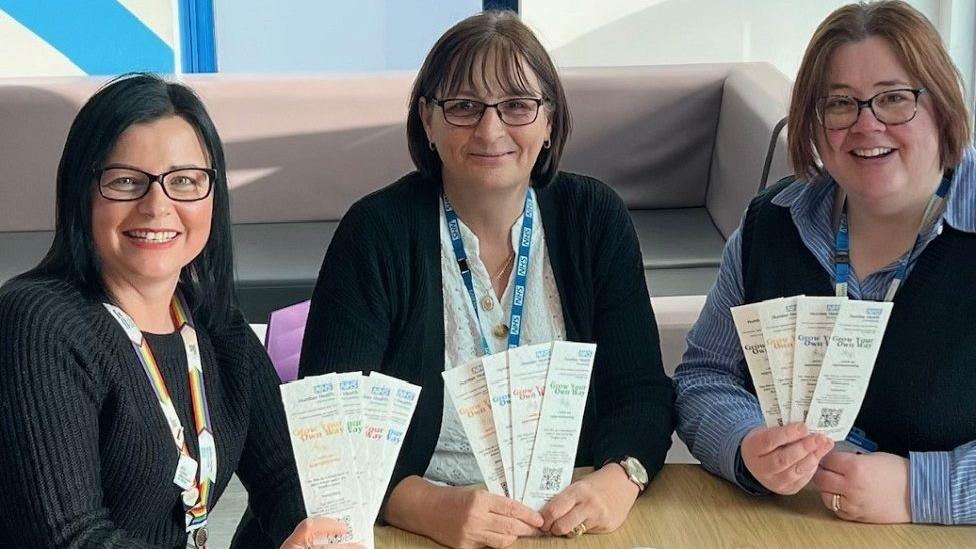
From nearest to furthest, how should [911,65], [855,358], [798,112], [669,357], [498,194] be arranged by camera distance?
[855,358] → [911,65] → [798,112] → [498,194] → [669,357]

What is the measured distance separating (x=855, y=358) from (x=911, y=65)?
19.2 inches

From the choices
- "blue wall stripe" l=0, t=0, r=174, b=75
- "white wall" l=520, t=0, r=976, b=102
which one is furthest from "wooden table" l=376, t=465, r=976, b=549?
"blue wall stripe" l=0, t=0, r=174, b=75

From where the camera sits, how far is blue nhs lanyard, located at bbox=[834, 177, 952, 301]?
2.01 metres

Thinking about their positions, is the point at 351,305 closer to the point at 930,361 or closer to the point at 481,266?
the point at 481,266

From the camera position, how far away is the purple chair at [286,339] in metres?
2.84

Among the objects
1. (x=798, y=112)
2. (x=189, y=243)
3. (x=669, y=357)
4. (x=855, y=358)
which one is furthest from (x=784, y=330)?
(x=669, y=357)

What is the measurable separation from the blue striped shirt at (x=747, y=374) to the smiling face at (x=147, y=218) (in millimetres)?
881

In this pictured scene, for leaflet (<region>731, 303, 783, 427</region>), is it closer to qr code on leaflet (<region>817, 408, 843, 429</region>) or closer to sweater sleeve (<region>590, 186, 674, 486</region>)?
qr code on leaflet (<region>817, 408, 843, 429</region>)

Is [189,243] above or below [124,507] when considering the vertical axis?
above

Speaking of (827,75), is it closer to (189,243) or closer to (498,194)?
(498,194)

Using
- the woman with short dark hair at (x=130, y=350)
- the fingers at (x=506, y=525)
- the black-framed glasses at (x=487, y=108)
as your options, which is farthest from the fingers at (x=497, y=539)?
A: the black-framed glasses at (x=487, y=108)

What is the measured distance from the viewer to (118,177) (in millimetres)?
1844

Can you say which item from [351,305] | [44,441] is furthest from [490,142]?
[44,441]

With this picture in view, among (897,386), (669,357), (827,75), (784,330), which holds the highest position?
(827,75)
